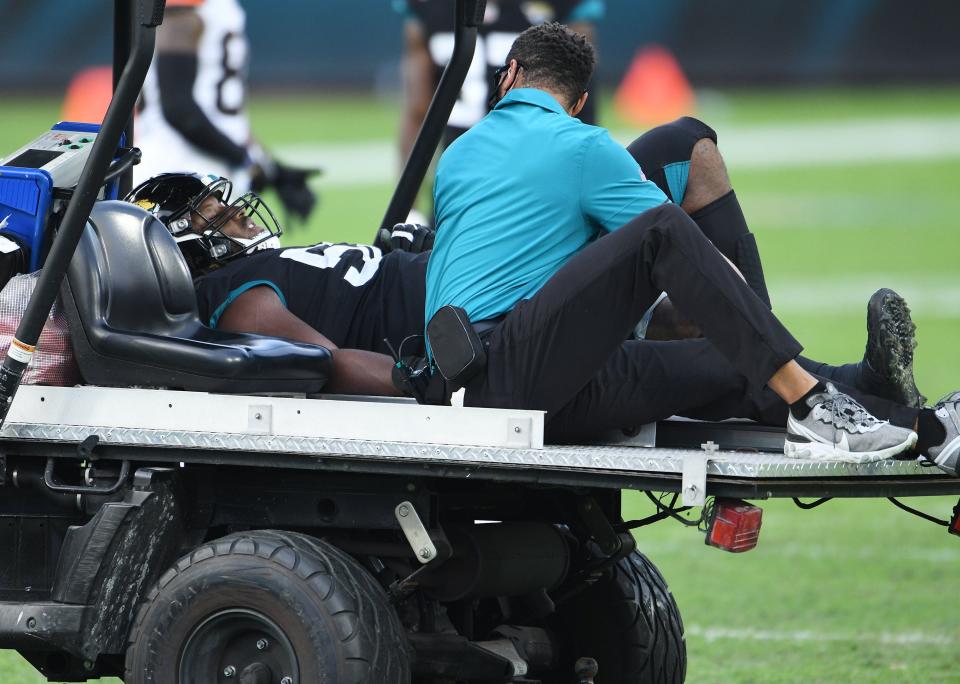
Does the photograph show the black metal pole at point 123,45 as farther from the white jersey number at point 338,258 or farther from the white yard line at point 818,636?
the white yard line at point 818,636

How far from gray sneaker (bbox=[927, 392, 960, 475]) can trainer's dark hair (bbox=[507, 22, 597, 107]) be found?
4.34 ft

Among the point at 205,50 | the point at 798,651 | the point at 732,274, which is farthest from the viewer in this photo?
the point at 205,50

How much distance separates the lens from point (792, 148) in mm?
30750

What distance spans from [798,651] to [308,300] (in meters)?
2.29

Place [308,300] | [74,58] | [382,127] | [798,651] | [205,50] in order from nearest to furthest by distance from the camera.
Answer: [308,300] → [798,651] → [205,50] → [74,58] → [382,127]

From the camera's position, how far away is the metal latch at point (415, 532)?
423 centimetres

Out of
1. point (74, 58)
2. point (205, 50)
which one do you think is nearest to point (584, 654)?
point (205, 50)

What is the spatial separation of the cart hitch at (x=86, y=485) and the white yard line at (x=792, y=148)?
2267cm

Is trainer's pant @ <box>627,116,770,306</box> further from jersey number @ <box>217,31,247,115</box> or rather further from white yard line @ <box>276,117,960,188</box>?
white yard line @ <box>276,117,960,188</box>

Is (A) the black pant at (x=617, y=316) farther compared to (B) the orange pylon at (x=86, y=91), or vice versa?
(B) the orange pylon at (x=86, y=91)

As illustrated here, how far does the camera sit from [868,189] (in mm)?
26781

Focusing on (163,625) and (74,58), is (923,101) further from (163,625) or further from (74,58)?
(163,625)

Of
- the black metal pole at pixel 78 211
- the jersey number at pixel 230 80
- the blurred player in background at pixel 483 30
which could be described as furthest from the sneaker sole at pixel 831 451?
the jersey number at pixel 230 80

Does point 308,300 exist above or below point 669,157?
below
